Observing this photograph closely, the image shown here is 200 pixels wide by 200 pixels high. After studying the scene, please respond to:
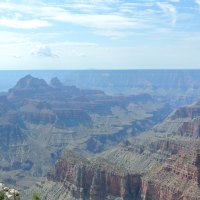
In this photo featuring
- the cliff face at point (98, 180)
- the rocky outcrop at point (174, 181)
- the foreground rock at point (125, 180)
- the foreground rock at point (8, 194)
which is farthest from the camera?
the cliff face at point (98, 180)

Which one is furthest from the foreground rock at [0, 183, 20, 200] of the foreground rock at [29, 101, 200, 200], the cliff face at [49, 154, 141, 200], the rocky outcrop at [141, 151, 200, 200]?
the cliff face at [49, 154, 141, 200]

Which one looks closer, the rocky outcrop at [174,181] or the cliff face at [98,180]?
the rocky outcrop at [174,181]

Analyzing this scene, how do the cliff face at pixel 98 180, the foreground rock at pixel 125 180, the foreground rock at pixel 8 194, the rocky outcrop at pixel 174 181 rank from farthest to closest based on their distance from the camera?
the cliff face at pixel 98 180
the foreground rock at pixel 125 180
the rocky outcrop at pixel 174 181
the foreground rock at pixel 8 194

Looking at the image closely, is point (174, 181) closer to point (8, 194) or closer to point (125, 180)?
point (125, 180)

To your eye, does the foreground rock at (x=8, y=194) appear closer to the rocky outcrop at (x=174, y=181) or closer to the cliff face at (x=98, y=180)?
the rocky outcrop at (x=174, y=181)

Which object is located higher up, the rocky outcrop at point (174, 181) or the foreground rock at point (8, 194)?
the foreground rock at point (8, 194)

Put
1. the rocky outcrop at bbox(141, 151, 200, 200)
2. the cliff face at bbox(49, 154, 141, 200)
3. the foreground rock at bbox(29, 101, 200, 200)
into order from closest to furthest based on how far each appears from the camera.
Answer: the rocky outcrop at bbox(141, 151, 200, 200) < the foreground rock at bbox(29, 101, 200, 200) < the cliff face at bbox(49, 154, 141, 200)

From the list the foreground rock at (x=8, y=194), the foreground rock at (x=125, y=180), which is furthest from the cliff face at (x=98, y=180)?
the foreground rock at (x=8, y=194)

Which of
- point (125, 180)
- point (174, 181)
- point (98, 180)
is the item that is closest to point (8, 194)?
point (174, 181)

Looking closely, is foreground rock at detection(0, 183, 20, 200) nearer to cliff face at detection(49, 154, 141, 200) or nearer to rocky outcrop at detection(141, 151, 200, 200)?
rocky outcrop at detection(141, 151, 200, 200)

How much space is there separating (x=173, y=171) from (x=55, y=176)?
114ft

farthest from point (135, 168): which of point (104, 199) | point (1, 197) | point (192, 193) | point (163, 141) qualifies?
point (1, 197)

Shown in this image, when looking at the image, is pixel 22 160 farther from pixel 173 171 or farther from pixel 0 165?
pixel 173 171

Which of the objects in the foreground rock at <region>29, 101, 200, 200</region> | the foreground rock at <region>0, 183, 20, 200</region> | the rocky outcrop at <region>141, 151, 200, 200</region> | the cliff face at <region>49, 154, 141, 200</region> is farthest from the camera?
the cliff face at <region>49, 154, 141, 200</region>
